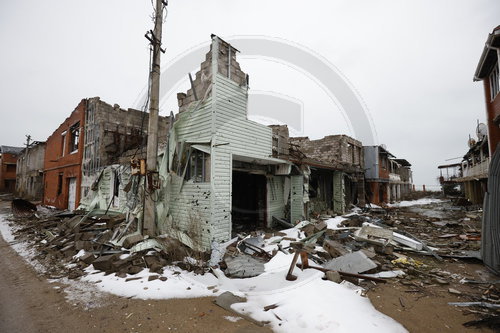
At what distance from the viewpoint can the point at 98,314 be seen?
13.5 ft

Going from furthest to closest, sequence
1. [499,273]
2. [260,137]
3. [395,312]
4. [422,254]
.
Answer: [260,137] → [422,254] → [499,273] → [395,312]

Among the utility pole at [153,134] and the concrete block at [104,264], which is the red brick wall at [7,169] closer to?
the utility pole at [153,134]

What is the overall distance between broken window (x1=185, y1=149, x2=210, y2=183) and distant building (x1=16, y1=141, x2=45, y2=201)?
Result: 22.1 metres

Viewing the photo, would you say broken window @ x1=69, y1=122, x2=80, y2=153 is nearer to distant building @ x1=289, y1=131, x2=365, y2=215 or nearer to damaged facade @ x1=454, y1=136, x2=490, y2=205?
distant building @ x1=289, y1=131, x2=365, y2=215

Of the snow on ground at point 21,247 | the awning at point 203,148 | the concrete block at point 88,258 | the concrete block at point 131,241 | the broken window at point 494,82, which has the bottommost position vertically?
the snow on ground at point 21,247

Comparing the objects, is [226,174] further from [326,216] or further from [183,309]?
[326,216]

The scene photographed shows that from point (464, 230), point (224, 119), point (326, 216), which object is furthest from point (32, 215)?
point (464, 230)

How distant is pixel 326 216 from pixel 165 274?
10056mm

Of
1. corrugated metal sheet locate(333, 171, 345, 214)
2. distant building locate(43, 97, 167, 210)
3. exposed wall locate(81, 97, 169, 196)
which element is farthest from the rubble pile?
corrugated metal sheet locate(333, 171, 345, 214)

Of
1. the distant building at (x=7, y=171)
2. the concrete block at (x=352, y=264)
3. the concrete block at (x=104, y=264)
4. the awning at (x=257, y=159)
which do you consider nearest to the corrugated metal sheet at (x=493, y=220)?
the concrete block at (x=352, y=264)

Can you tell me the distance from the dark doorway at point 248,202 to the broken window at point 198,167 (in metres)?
3.72

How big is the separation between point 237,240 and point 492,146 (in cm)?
1654

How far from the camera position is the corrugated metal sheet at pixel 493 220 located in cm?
562

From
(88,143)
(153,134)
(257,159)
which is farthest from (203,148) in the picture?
(88,143)
